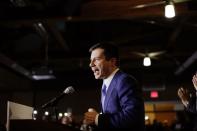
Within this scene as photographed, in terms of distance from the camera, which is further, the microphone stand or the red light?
the red light

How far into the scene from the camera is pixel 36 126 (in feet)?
6.19

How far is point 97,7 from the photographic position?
5.25 m

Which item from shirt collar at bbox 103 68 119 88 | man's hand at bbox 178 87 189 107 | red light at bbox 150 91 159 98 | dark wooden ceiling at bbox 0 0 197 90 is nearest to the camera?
shirt collar at bbox 103 68 119 88

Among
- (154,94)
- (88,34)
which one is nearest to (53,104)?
(88,34)

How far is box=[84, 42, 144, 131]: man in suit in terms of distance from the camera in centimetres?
193

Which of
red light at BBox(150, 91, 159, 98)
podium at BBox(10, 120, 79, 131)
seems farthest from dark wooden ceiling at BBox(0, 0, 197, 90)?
podium at BBox(10, 120, 79, 131)

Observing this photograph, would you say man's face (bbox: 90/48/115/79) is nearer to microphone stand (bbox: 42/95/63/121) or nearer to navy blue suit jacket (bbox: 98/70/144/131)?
navy blue suit jacket (bbox: 98/70/144/131)

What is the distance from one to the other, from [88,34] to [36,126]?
650 centimetres

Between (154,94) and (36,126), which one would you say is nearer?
(36,126)

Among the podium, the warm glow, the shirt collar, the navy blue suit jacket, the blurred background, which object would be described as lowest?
the podium

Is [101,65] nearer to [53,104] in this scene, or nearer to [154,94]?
[53,104]

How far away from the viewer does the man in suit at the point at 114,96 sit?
193 centimetres

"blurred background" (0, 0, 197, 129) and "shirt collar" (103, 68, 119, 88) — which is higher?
"blurred background" (0, 0, 197, 129)

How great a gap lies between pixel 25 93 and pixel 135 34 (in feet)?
21.5
